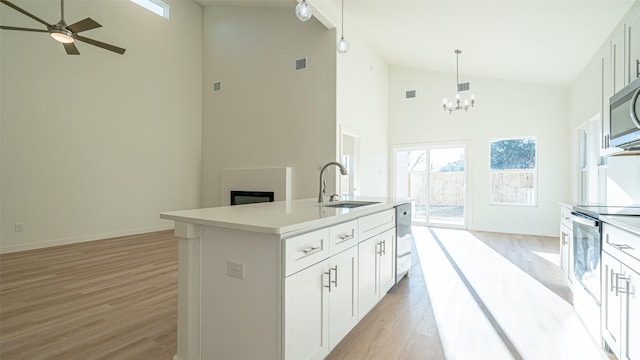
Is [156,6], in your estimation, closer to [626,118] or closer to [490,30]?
[490,30]

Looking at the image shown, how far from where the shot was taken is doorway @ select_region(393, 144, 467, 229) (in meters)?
6.78

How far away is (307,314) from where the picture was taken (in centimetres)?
154

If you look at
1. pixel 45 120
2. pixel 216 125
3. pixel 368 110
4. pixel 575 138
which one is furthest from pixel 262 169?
pixel 575 138

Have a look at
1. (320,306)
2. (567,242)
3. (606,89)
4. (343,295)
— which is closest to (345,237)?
(343,295)

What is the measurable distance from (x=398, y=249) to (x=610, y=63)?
307cm

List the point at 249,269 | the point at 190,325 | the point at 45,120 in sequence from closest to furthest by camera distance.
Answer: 1. the point at 249,269
2. the point at 190,325
3. the point at 45,120

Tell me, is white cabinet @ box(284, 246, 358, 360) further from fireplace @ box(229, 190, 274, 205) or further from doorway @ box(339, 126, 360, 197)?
doorway @ box(339, 126, 360, 197)

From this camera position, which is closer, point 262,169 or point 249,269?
point 249,269

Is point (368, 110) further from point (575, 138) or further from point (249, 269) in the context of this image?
point (249, 269)

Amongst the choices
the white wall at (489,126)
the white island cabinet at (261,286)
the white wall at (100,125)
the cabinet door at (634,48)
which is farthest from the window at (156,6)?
the cabinet door at (634,48)

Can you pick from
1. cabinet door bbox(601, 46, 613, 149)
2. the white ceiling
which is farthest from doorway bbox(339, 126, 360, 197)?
cabinet door bbox(601, 46, 613, 149)

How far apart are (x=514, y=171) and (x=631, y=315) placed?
5359 millimetres

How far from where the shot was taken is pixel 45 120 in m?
4.64

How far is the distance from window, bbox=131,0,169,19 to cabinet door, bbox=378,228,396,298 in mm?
6356
